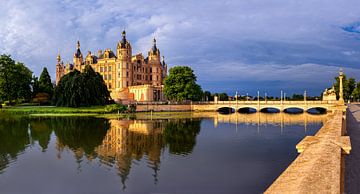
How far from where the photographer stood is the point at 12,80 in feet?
210

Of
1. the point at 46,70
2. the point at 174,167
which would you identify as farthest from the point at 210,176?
the point at 46,70

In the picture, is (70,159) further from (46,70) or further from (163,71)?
(163,71)

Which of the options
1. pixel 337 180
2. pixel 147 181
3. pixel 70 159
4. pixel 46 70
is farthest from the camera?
pixel 46 70

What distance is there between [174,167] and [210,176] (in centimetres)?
235

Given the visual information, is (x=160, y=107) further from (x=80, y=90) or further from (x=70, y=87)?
(x=70, y=87)

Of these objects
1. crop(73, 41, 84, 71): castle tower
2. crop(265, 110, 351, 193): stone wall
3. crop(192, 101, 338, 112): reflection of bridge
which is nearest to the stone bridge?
crop(192, 101, 338, 112): reflection of bridge

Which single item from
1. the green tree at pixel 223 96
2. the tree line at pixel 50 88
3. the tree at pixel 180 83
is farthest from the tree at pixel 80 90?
the green tree at pixel 223 96

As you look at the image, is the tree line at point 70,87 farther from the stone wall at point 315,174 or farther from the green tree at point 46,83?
the stone wall at point 315,174

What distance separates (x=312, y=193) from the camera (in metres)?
3.92

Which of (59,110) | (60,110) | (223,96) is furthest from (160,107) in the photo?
(223,96)

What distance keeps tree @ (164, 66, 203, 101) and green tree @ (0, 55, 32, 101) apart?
97.4ft

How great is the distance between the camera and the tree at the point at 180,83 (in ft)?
216

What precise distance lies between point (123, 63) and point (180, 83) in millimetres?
22751

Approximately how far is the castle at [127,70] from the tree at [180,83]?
8849 millimetres
